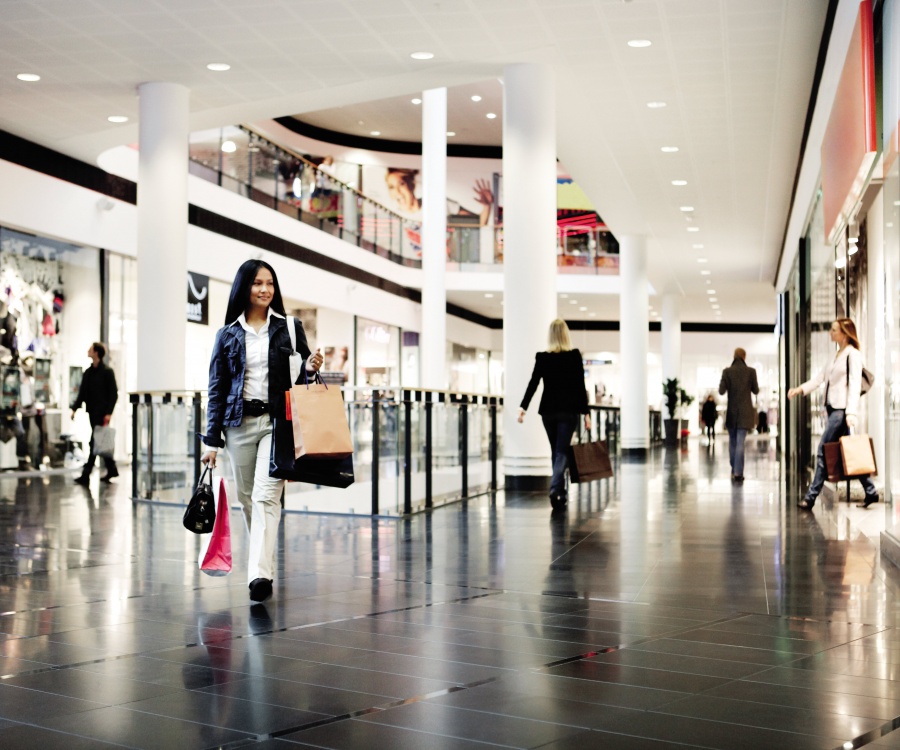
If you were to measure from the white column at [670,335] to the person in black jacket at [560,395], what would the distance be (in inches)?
964

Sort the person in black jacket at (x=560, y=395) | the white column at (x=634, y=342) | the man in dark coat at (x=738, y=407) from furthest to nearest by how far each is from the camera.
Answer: the white column at (x=634, y=342) → the man in dark coat at (x=738, y=407) → the person in black jacket at (x=560, y=395)

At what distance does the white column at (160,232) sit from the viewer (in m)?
11.8

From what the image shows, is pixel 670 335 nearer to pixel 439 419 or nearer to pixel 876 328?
pixel 876 328

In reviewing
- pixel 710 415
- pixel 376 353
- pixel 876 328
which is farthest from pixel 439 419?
pixel 710 415

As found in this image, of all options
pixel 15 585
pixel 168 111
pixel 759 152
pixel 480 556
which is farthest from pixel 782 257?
pixel 15 585

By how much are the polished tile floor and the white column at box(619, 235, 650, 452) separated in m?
15.9

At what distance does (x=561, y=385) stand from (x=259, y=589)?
16.6ft

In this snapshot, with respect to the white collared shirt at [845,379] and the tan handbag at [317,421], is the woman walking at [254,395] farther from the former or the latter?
the white collared shirt at [845,379]

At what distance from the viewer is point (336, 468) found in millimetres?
4820

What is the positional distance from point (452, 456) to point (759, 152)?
307 inches

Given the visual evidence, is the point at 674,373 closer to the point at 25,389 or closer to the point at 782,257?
the point at 782,257

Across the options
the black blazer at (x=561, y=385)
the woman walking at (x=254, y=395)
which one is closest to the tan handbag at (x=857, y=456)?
the black blazer at (x=561, y=385)

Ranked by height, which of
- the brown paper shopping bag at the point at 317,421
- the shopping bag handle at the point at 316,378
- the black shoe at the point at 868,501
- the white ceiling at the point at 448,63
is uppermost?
the white ceiling at the point at 448,63

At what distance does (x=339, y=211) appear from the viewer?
25734 mm
